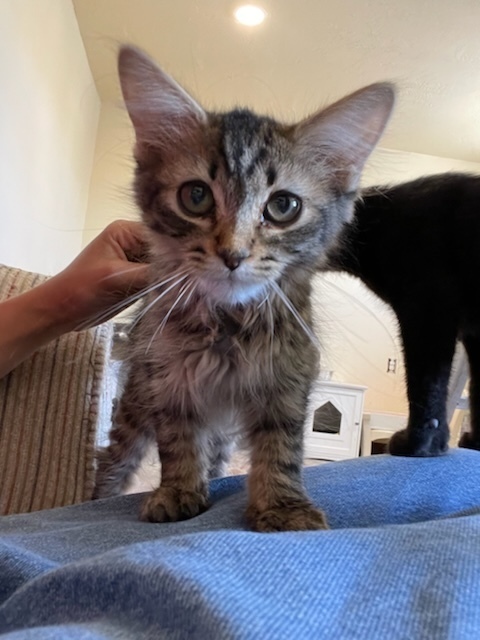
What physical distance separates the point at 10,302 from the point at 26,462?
0.98 ft

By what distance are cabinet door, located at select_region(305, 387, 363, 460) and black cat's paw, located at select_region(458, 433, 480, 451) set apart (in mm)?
2074

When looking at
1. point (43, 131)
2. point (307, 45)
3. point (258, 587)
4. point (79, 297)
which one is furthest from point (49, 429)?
point (307, 45)

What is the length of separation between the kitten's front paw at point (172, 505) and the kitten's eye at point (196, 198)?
1.29 feet

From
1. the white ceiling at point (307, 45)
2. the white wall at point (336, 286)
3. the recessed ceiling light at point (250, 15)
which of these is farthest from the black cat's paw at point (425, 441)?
the recessed ceiling light at point (250, 15)

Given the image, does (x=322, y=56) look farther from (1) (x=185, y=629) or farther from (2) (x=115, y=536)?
(1) (x=185, y=629)

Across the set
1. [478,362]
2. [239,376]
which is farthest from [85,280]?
[478,362]

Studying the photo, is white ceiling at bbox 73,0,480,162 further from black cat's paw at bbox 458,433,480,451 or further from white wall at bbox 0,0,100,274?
black cat's paw at bbox 458,433,480,451

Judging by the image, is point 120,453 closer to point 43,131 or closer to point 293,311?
point 293,311

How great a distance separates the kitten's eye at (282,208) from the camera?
2.67ft

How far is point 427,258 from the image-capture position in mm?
1166

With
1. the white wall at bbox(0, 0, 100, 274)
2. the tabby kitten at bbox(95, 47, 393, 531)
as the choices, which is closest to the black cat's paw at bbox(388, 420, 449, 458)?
the tabby kitten at bbox(95, 47, 393, 531)

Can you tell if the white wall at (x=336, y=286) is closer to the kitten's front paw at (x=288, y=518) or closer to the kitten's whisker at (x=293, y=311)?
the kitten's whisker at (x=293, y=311)

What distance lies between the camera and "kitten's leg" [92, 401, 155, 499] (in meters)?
1.12

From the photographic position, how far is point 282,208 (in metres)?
0.83
